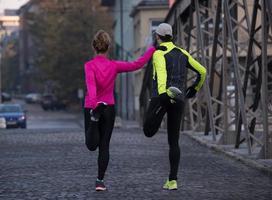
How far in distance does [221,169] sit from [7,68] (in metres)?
139

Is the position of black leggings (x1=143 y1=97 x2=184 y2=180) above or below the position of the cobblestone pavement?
above

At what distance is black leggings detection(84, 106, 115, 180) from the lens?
9.41 m

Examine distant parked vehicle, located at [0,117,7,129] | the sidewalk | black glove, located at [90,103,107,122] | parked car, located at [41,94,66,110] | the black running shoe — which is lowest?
parked car, located at [41,94,66,110]

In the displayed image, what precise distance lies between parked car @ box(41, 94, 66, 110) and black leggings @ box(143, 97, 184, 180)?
8474 centimetres

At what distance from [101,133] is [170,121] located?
77cm

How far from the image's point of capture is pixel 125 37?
71.6m

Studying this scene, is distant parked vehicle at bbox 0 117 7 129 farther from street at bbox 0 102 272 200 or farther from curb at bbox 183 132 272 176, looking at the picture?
street at bbox 0 102 272 200

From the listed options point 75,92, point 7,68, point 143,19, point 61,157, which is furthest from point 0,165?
point 7,68

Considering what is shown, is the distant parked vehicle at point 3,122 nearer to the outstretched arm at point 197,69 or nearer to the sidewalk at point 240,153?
the sidewalk at point 240,153

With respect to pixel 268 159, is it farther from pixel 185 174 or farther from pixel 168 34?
pixel 168 34

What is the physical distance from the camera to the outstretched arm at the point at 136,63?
9.36 m

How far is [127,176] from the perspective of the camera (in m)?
11.1

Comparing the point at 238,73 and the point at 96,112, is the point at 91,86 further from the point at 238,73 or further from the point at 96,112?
the point at 238,73

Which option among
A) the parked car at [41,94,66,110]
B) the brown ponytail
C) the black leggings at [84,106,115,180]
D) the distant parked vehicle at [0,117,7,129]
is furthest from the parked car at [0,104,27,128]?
the parked car at [41,94,66,110]
